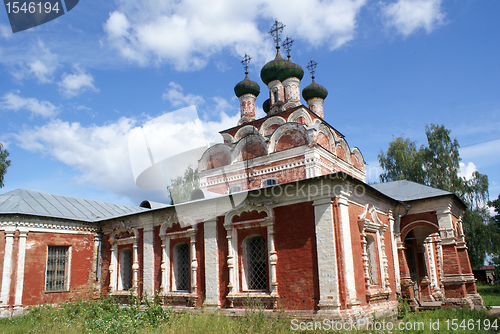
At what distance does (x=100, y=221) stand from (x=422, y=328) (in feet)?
30.4

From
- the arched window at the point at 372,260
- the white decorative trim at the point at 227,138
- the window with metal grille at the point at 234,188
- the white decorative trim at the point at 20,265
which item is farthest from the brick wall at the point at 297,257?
the white decorative trim at the point at 227,138

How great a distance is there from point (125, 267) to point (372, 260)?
7122 mm

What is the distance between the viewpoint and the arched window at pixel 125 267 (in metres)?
11.1

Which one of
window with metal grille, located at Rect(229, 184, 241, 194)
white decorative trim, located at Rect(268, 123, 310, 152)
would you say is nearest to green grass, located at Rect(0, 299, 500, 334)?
window with metal grille, located at Rect(229, 184, 241, 194)

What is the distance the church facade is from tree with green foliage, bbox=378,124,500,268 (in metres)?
6.15

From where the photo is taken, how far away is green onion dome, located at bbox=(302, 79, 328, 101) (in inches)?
644

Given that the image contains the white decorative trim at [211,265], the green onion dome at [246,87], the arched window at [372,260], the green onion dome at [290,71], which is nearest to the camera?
the white decorative trim at [211,265]

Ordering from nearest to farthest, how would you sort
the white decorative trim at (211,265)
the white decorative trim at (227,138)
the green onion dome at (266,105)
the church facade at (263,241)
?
the church facade at (263,241) < the white decorative trim at (211,265) < the white decorative trim at (227,138) < the green onion dome at (266,105)

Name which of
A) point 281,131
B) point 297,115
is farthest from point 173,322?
point 297,115

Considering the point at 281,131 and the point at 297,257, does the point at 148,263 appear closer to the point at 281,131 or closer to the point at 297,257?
the point at 297,257

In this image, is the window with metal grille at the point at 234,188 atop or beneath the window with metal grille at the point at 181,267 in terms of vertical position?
atop

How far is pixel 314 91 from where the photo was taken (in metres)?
16.4

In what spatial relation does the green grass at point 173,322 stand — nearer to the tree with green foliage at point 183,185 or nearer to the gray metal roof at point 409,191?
the gray metal roof at point 409,191

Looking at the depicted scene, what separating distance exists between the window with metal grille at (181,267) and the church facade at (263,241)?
26 millimetres
